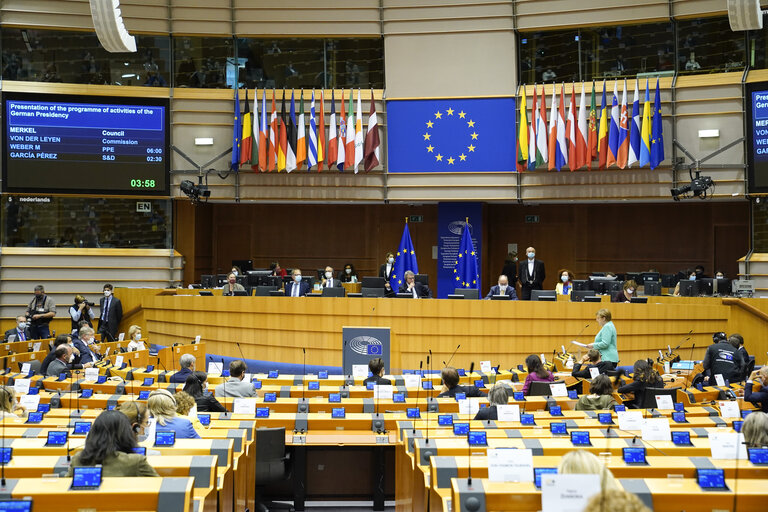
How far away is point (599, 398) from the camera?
766 cm

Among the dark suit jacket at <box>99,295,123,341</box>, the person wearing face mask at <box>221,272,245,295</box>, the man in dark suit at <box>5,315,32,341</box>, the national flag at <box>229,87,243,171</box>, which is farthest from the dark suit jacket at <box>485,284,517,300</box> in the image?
the man in dark suit at <box>5,315,32,341</box>

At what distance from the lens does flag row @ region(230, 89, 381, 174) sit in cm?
1747

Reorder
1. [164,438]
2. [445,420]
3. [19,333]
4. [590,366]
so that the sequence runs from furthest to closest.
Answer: [19,333]
[590,366]
[445,420]
[164,438]

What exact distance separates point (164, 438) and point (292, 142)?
13141mm

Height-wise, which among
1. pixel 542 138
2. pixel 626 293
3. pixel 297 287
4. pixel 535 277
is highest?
pixel 542 138

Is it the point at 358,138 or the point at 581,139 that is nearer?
the point at 581,139

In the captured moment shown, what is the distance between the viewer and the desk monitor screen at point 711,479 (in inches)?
167

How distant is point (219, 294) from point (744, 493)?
1261cm

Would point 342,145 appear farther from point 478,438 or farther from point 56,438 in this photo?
point 478,438

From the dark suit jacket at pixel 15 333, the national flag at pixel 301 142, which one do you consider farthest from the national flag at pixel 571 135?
the dark suit jacket at pixel 15 333

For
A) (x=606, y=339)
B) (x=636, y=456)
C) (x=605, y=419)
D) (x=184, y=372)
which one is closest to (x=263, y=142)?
(x=184, y=372)

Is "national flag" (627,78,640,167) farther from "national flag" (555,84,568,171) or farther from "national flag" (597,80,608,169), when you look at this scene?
"national flag" (555,84,568,171)

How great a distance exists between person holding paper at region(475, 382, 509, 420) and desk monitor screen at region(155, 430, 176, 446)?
264cm

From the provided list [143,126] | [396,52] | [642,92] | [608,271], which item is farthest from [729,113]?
[143,126]
